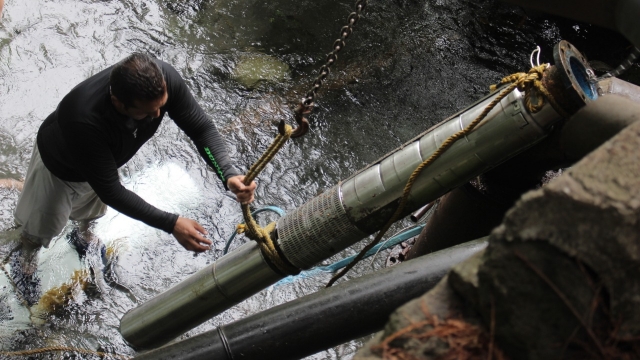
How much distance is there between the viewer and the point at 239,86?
560 cm

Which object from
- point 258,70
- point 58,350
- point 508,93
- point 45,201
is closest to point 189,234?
point 45,201

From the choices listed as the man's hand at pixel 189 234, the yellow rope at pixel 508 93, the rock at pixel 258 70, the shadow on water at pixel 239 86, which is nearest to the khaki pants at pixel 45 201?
the shadow on water at pixel 239 86

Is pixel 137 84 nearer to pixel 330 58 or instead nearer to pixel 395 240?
pixel 330 58

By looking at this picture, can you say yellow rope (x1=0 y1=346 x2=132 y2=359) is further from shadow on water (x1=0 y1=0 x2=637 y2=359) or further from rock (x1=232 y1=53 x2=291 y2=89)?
rock (x1=232 y1=53 x2=291 y2=89)

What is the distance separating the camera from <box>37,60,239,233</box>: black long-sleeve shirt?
117 inches

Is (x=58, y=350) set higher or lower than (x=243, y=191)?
lower

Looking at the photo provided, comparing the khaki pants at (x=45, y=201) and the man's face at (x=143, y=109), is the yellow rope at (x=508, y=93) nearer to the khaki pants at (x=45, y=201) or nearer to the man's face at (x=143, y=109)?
the man's face at (x=143, y=109)

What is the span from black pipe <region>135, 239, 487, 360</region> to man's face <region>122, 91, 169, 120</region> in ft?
4.07

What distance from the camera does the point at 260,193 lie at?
15.9 ft

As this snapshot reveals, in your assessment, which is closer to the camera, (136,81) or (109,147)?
(136,81)

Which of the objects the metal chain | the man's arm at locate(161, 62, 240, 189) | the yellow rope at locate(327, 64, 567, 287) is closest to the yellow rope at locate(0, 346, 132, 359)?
the man's arm at locate(161, 62, 240, 189)

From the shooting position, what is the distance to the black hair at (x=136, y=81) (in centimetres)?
281

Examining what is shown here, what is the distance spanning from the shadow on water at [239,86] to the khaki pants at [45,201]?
0.67 meters

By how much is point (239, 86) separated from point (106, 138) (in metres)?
2.68
